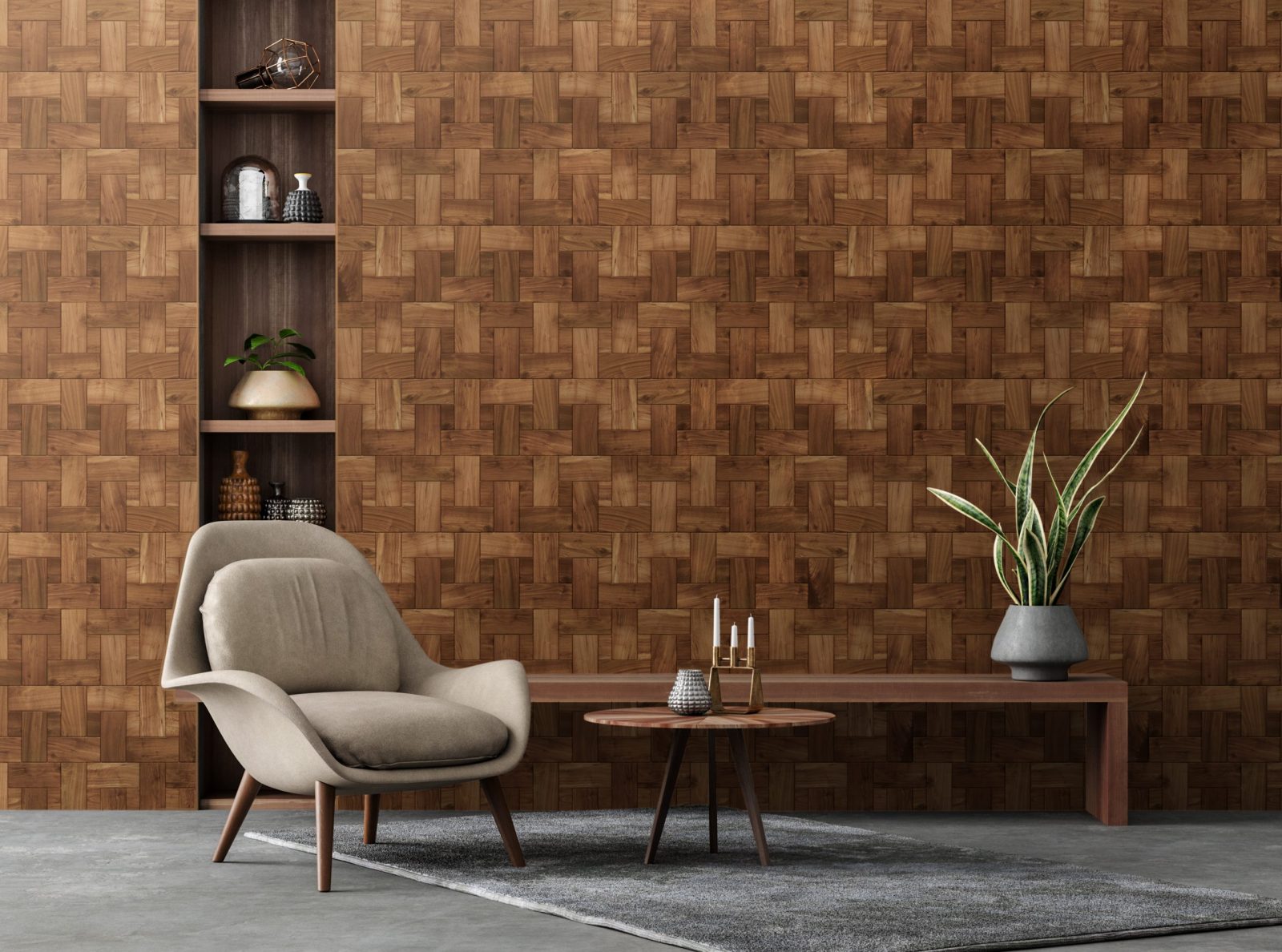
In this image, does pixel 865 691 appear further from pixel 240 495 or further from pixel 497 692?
pixel 240 495

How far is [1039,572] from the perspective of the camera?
430cm

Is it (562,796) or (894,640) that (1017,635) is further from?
(562,796)

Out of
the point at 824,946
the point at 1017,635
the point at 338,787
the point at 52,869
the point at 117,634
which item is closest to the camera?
the point at 824,946

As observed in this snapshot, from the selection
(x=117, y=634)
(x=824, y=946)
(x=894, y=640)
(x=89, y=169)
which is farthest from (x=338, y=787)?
(x=89, y=169)

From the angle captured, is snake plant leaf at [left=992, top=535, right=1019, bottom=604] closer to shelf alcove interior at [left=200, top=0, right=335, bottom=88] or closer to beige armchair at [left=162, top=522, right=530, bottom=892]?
beige armchair at [left=162, top=522, right=530, bottom=892]

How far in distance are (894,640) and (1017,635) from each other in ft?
1.46

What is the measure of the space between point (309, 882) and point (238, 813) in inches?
13.9

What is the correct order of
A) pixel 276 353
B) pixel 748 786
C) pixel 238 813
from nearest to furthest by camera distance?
pixel 748 786 < pixel 238 813 < pixel 276 353

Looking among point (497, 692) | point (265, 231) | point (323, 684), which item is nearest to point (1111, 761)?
point (497, 692)

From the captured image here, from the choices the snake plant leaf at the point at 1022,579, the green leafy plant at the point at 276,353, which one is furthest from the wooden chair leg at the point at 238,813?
the snake plant leaf at the point at 1022,579

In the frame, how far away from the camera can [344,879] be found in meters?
3.40

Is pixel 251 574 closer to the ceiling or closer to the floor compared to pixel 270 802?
closer to the ceiling

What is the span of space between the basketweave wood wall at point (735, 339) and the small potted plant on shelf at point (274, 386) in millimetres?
154

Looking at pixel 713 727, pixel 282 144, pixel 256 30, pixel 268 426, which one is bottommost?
pixel 713 727
